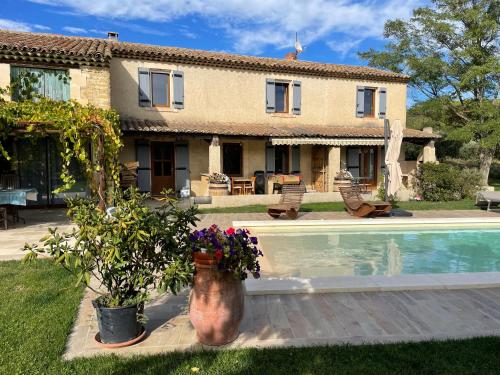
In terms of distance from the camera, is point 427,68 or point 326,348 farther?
point 427,68

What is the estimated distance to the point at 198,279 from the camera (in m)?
4.11

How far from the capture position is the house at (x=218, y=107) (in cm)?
1501

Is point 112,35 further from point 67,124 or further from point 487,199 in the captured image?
point 487,199

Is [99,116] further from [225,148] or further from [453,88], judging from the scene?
[453,88]

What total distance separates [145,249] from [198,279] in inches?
27.2

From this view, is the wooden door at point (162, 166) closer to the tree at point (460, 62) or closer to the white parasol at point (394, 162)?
the white parasol at point (394, 162)

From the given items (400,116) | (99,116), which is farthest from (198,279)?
(400,116)

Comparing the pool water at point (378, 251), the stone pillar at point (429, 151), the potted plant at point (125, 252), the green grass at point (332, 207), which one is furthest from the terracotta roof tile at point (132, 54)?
the potted plant at point (125, 252)

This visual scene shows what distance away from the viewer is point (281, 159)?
21.6 metres

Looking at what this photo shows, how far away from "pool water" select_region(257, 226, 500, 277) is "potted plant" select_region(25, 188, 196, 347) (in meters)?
3.25

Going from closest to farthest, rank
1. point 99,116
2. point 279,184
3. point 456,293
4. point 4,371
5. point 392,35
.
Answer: point 4,371 → point 456,293 → point 99,116 → point 279,184 → point 392,35

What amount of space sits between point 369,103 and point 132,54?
14558mm

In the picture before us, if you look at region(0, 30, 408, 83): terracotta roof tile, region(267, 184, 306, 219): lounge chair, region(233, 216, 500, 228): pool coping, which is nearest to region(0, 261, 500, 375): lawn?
region(233, 216, 500, 228): pool coping

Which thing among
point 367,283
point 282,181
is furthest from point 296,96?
point 367,283
